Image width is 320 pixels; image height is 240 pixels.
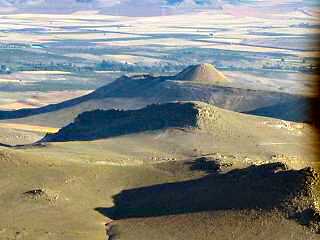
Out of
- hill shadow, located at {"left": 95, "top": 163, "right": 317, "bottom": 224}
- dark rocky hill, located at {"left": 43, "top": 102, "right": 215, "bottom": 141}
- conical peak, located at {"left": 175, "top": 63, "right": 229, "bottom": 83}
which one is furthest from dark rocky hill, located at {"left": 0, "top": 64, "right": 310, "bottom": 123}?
hill shadow, located at {"left": 95, "top": 163, "right": 317, "bottom": 224}

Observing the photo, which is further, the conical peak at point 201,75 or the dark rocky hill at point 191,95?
the conical peak at point 201,75

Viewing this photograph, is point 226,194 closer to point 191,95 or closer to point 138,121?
point 138,121

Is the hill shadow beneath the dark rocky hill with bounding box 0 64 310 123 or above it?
above

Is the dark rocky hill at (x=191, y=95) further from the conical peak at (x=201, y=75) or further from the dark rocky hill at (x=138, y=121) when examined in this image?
the dark rocky hill at (x=138, y=121)

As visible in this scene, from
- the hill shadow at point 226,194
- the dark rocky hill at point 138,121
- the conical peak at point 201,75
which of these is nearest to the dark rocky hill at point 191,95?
the conical peak at point 201,75

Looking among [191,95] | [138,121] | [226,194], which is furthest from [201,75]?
[226,194]

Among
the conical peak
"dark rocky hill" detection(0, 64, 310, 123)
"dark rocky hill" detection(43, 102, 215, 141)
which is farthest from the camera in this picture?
the conical peak

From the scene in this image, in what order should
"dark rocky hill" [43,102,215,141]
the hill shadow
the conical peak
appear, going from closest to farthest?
1. the hill shadow
2. "dark rocky hill" [43,102,215,141]
3. the conical peak

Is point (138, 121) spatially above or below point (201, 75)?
above

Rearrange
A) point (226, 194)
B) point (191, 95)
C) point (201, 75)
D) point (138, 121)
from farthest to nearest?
point (201, 75)
point (191, 95)
point (138, 121)
point (226, 194)

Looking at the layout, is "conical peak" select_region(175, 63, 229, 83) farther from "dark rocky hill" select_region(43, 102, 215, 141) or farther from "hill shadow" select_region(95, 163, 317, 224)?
"hill shadow" select_region(95, 163, 317, 224)
